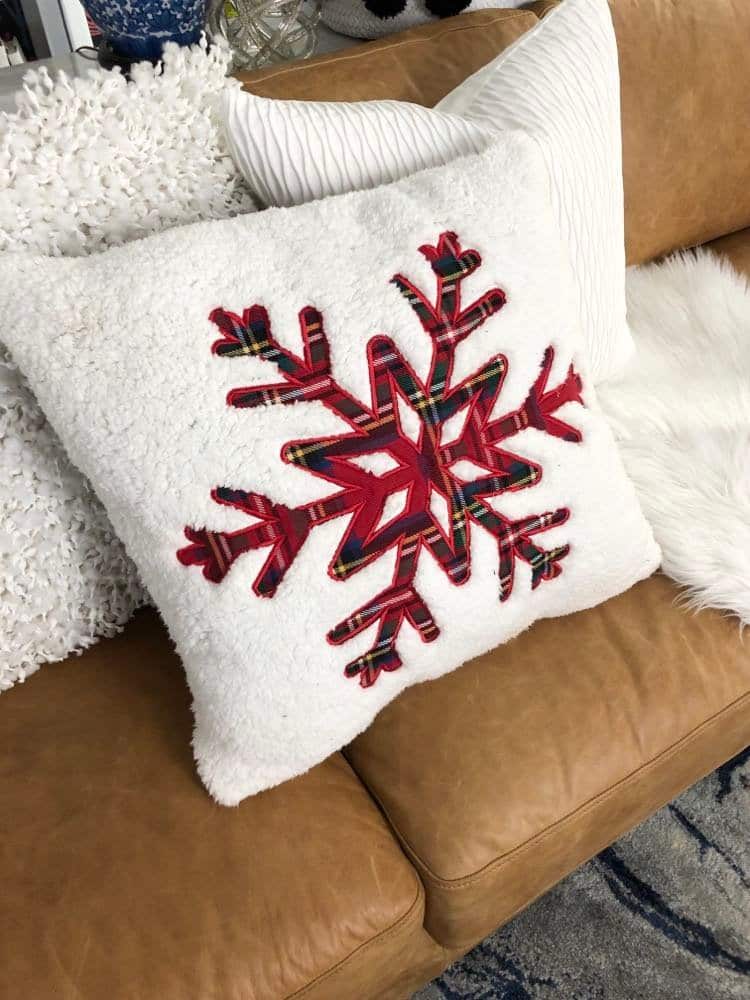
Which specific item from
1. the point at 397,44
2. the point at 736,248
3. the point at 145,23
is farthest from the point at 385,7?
the point at 736,248

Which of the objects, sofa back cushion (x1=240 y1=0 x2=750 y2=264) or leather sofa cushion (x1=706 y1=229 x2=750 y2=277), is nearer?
sofa back cushion (x1=240 y1=0 x2=750 y2=264)

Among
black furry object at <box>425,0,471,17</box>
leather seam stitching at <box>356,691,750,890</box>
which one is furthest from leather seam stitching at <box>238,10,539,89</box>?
leather seam stitching at <box>356,691,750,890</box>

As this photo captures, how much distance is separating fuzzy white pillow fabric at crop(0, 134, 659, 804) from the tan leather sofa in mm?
65

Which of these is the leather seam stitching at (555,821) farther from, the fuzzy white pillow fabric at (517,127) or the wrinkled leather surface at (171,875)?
the fuzzy white pillow fabric at (517,127)

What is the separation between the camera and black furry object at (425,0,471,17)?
1.20m

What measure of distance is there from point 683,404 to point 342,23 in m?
Answer: 0.79

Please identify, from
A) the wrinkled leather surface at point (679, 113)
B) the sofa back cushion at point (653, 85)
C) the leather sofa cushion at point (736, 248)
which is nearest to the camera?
the sofa back cushion at point (653, 85)

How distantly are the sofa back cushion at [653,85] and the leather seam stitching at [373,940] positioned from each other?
870 millimetres

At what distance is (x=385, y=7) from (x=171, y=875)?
117 centimetres

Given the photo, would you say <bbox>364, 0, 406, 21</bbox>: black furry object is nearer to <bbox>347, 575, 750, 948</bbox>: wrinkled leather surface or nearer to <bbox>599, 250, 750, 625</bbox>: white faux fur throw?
<bbox>599, 250, 750, 625</bbox>: white faux fur throw

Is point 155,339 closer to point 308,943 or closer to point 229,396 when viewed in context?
point 229,396

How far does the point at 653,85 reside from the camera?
1136 millimetres

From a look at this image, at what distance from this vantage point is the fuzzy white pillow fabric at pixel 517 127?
81 cm

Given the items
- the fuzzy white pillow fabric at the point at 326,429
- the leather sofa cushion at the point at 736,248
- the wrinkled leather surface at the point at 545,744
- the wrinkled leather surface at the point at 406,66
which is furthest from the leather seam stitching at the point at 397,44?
the wrinkled leather surface at the point at 545,744
